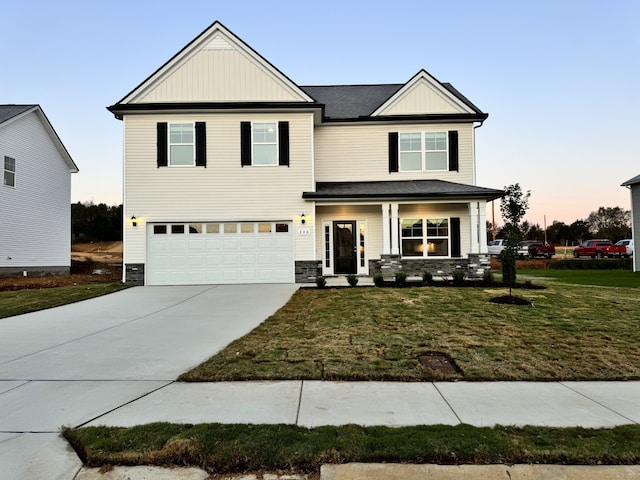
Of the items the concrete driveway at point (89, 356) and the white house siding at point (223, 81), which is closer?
the concrete driveway at point (89, 356)

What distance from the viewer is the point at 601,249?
30109 millimetres

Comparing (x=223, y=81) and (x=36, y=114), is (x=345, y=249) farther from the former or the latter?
(x=36, y=114)

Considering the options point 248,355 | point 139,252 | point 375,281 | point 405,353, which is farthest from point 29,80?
point 405,353

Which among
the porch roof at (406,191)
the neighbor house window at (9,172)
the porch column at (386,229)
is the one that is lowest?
the porch column at (386,229)

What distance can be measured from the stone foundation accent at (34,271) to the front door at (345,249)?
15401 millimetres

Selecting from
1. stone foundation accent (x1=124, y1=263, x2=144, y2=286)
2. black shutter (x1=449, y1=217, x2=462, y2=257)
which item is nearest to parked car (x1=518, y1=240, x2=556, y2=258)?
black shutter (x1=449, y1=217, x2=462, y2=257)

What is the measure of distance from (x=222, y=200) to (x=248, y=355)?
9.97 meters

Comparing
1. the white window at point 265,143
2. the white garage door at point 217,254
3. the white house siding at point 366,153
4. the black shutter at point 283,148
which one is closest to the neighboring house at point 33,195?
the white garage door at point 217,254

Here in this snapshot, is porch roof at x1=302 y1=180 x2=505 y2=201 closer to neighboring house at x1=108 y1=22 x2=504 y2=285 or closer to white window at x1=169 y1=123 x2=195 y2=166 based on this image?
neighboring house at x1=108 y1=22 x2=504 y2=285

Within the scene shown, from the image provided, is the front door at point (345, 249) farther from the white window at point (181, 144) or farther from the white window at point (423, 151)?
the white window at point (181, 144)

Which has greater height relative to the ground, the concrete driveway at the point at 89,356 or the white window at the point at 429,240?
the white window at the point at 429,240

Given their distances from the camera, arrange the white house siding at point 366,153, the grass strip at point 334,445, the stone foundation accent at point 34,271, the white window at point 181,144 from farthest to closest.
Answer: the stone foundation accent at point 34,271
the white house siding at point 366,153
the white window at point 181,144
the grass strip at point 334,445

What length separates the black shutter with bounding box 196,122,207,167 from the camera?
14438 millimetres

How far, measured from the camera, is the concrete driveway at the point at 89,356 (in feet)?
10.4
